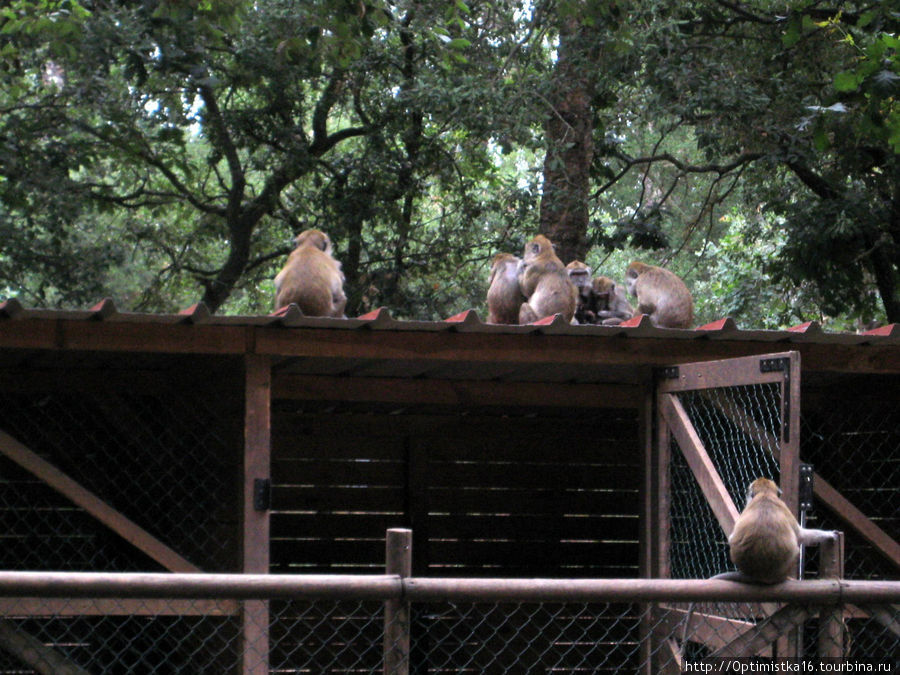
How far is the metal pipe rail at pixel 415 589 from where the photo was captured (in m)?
3.10

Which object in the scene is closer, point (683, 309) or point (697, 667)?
point (697, 667)

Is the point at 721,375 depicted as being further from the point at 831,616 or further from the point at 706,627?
the point at 831,616

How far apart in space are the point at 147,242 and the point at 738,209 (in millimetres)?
9221

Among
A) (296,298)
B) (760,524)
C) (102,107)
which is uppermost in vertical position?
(102,107)

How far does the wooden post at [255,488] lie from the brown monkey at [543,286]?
330cm

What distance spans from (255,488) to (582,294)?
14.6 feet

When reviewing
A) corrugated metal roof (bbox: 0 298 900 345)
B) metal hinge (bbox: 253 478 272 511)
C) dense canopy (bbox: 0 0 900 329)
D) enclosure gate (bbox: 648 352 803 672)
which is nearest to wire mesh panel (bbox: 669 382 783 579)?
enclosure gate (bbox: 648 352 803 672)

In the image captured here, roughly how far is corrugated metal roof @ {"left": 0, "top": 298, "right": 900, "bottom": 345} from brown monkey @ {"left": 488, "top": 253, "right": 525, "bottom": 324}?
11.1 feet

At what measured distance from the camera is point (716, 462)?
6.73m

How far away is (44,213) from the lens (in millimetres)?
13539

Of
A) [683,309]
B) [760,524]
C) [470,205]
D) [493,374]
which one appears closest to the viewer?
[760,524]

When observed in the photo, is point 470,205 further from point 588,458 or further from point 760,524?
point 760,524

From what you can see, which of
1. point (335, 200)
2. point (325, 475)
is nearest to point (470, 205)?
point (335, 200)

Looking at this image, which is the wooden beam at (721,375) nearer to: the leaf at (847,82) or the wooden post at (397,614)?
the wooden post at (397,614)
